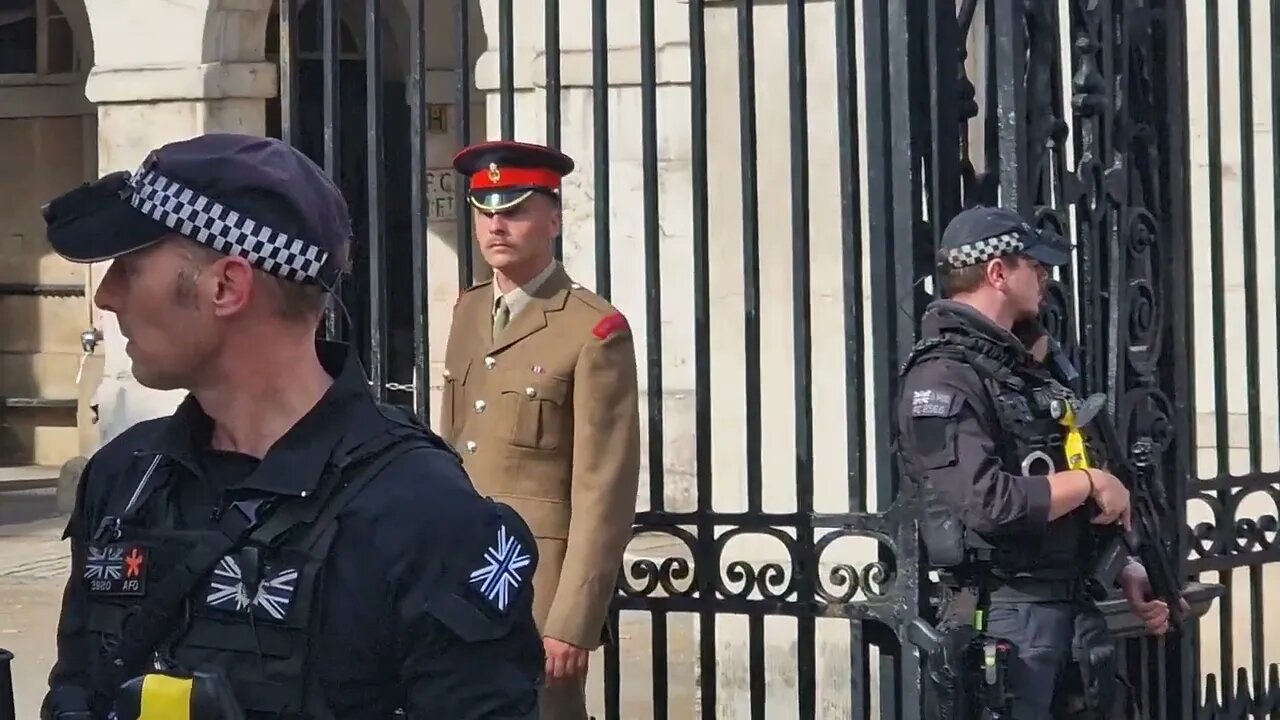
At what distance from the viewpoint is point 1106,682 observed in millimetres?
4016

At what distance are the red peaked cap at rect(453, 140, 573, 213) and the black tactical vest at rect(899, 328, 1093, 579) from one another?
2.83 ft

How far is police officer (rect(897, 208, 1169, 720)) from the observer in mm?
3873

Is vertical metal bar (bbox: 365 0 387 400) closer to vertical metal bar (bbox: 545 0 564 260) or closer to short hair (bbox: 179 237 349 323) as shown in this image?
vertical metal bar (bbox: 545 0 564 260)

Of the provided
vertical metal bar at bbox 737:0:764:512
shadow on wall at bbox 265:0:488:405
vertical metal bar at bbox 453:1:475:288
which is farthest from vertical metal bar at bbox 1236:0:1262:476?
shadow on wall at bbox 265:0:488:405

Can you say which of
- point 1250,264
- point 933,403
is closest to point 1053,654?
point 933,403

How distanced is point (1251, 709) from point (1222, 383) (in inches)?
32.8

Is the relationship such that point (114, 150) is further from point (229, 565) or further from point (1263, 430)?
point (229, 565)

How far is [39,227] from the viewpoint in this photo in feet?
47.8

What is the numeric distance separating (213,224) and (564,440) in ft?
7.05

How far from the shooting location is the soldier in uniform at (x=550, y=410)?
3988 millimetres

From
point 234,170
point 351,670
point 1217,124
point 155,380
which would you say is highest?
point 1217,124

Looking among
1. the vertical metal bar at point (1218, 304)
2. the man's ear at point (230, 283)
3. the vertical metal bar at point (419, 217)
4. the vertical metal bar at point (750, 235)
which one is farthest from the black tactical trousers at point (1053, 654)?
the man's ear at point (230, 283)

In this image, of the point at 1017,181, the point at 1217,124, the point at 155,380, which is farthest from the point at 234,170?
the point at 1217,124

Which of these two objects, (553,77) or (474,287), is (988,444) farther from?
(553,77)
